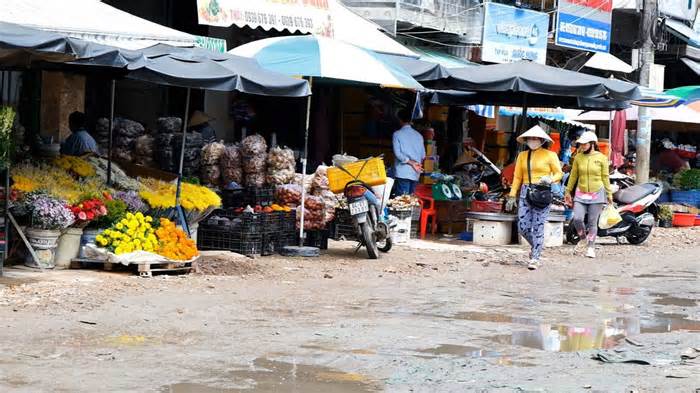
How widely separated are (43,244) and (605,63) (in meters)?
20.9

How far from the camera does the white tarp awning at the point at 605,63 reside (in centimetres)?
2970

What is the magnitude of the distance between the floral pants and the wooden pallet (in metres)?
4.81

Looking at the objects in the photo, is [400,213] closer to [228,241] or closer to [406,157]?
[406,157]

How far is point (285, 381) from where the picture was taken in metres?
7.51

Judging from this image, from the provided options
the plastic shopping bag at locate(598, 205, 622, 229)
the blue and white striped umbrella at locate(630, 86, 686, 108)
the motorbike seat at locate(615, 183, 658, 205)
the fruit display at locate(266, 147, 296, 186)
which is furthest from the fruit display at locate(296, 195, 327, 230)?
the blue and white striped umbrella at locate(630, 86, 686, 108)

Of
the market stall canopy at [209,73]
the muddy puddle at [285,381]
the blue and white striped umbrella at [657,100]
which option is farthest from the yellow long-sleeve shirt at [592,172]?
the muddy puddle at [285,381]

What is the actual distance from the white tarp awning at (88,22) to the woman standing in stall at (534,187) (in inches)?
196

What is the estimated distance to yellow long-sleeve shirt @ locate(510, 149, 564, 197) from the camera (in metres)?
15.4

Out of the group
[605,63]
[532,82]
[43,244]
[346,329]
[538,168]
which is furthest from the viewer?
[605,63]

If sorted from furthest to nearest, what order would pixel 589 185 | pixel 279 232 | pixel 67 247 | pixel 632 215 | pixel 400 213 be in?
1. pixel 632 215
2. pixel 400 213
3. pixel 589 185
4. pixel 279 232
5. pixel 67 247

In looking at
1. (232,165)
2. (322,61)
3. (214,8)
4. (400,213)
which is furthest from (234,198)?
(214,8)

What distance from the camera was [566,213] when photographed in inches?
745

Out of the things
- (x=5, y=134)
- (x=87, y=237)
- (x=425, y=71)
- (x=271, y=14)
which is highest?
(x=271, y=14)

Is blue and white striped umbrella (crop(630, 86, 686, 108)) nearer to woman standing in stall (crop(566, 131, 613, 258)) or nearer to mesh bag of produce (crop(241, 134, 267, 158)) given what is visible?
woman standing in stall (crop(566, 131, 613, 258))
